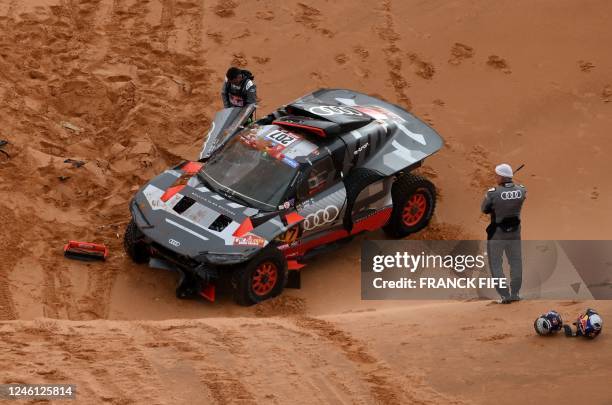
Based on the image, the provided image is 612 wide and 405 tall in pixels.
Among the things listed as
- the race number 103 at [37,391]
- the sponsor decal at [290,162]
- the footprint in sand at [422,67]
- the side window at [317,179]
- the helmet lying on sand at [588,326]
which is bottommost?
the race number 103 at [37,391]

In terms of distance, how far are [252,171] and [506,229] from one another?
3005 millimetres

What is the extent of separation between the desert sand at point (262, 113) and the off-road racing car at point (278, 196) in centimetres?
42

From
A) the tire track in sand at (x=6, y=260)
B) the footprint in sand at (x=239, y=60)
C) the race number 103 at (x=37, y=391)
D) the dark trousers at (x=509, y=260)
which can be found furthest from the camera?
the footprint in sand at (x=239, y=60)

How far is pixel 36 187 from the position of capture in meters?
14.1

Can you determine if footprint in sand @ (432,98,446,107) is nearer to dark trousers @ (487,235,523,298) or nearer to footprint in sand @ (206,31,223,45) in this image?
footprint in sand @ (206,31,223,45)

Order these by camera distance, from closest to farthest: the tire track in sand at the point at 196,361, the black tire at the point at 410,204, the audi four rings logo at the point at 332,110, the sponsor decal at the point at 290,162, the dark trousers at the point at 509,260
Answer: the tire track in sand at the point at 196,361
the dark trousers at the point at 509,260
the sponsor decal at the point at 290,162
the audi four rings logo at the point at 332,110
the black tire at the point at 410,204

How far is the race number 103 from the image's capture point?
919 centimetres

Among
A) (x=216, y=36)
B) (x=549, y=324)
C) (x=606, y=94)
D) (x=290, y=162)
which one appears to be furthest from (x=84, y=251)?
(x=606, y=94)

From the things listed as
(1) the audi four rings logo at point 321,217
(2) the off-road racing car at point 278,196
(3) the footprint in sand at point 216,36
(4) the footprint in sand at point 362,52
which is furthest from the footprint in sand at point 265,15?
(1) the audi four rings logo at point 321,217

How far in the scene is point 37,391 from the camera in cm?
927

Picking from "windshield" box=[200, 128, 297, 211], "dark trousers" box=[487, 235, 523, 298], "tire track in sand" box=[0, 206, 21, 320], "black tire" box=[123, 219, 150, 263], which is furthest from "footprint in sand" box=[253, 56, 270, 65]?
"dark trousers" box=[487, 235, 523, 298]

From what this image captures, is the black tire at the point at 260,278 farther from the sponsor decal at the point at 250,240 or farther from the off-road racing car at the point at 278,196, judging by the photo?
the sponsor decal at the point at 250,240

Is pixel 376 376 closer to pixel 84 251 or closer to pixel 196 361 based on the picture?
pixel 196 361

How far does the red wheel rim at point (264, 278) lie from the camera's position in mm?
12336
